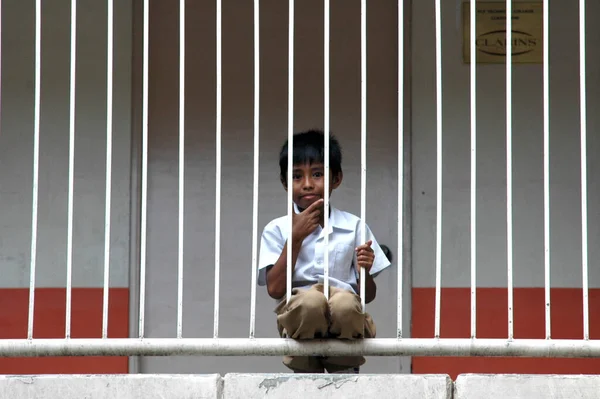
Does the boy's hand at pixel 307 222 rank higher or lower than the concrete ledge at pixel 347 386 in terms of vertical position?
higher

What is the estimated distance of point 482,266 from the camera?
5.99 metres

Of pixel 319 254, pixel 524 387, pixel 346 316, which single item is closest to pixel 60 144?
pixel 319 254

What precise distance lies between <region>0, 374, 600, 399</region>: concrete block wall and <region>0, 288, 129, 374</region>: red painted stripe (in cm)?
199

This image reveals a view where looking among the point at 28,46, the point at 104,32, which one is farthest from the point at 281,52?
the point at 28,46

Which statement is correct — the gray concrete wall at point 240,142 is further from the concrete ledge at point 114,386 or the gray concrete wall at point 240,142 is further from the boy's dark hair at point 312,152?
the concrete ledge at point 114,386

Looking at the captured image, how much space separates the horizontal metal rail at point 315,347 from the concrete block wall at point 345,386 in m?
0.10

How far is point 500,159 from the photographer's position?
19.8ft

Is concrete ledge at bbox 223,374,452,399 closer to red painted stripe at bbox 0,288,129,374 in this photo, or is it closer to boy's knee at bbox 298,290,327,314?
boy's knee at bbox 298,290,327,314

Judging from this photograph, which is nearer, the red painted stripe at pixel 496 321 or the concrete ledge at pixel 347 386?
the concrete ledge at pixel 347 386

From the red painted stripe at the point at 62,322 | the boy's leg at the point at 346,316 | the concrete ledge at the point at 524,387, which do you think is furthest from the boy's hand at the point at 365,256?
the red painted stripe at the point at 62,322

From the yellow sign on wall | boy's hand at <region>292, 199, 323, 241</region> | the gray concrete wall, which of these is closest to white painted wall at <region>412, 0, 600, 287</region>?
the yellow sign on wall

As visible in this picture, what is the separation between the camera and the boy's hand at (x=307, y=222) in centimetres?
407

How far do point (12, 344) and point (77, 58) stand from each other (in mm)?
2527

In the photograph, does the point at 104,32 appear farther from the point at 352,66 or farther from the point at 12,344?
the point at 12,344
